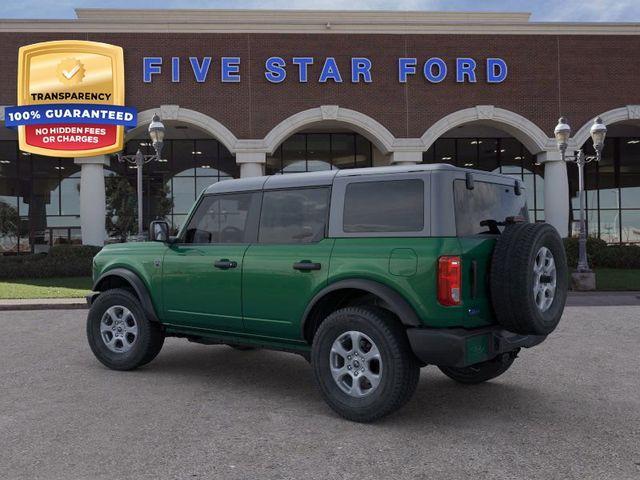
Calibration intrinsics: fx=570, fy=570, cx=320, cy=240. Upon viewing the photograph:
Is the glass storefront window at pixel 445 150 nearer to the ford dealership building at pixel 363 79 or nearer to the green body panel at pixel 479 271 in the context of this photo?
the ford dealership building at pixel 363 79

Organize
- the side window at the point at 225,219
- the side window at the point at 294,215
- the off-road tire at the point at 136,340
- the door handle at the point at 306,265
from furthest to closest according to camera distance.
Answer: the off-road tire at the point at 136,340 < the side window at the point at 225,219 < the side window at the point at 294,215 < the door handle at the point at 306,265

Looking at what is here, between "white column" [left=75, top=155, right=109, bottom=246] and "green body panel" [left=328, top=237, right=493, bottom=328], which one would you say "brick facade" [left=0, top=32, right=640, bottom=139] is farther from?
"green body panel" [left=328, top=237, right=493, bottom=328]

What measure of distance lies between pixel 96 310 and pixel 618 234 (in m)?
32.7

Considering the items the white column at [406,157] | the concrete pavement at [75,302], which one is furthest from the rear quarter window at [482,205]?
the white column at [406,157]

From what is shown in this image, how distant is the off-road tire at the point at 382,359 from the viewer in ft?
14.6

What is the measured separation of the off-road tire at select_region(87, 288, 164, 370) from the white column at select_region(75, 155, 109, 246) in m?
17.2

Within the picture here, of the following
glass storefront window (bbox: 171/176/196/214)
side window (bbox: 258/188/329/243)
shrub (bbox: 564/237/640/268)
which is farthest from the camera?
glass storefront window (bbox: 171/176/196/214)

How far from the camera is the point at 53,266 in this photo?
20312mm

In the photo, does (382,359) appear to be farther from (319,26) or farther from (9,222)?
(9,222)

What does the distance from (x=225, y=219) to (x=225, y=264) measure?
0.55 metres

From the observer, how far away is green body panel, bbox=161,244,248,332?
559 centimetres

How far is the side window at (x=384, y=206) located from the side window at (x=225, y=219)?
3.63 feet

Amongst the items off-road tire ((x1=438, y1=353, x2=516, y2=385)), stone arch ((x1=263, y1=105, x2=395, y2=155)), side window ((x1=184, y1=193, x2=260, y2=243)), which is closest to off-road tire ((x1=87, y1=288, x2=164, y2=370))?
side window ((x1=184, y1=193, x2=260, y2=243))

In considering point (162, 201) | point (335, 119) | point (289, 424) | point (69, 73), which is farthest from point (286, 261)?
point (162, 201)
